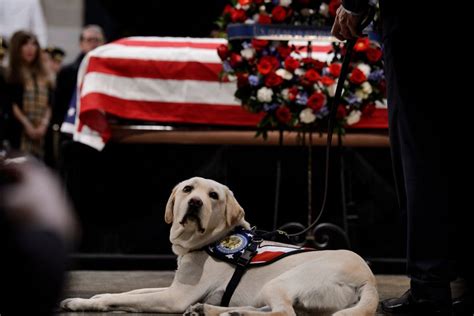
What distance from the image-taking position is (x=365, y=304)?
2.78 meters

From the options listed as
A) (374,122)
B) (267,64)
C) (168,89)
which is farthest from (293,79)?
(168,89)

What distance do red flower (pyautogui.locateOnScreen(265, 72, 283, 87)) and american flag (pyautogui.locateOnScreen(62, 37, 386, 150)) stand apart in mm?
380

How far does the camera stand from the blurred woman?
778 centimetres

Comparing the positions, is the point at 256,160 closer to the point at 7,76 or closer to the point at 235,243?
the point at 235,243

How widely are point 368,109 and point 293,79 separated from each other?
0.46m

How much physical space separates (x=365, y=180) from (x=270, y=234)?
7.31ft

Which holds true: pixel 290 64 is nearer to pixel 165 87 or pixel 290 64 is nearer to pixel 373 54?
pixel 373 54

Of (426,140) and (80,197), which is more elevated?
(426,140)

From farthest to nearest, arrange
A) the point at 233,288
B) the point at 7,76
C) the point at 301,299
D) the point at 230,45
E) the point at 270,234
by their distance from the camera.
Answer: the point at 7,76, the point at 230,45, the point at 270,234, the point at 233,288, the point at 301,299

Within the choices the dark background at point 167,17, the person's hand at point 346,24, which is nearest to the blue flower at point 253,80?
the person's hand at point 346,24

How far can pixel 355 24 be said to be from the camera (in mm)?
3162

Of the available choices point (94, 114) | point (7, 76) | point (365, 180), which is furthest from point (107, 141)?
point (7, 76)

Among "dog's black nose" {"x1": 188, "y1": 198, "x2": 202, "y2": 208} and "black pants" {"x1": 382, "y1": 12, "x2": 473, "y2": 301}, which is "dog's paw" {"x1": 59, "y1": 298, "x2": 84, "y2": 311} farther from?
"black pants" {"x1": 382, "y1": 12, "x2": 473, "y2": 301}

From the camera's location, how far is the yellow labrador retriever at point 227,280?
2.86 metres
